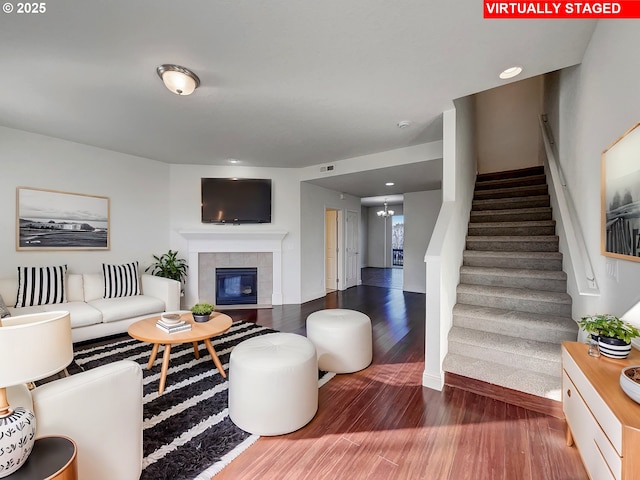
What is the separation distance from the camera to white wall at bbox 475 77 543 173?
16.2ft

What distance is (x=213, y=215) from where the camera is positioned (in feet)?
16.1

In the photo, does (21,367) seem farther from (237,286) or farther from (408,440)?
(237,286)

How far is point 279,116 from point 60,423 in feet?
9.47

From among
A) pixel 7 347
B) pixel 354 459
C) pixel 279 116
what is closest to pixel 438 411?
pixel 354 459

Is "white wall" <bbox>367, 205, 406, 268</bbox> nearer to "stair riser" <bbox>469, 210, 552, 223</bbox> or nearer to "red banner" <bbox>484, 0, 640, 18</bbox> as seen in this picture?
"stair riser" <bbox>469, 210, 552, 223</bbox>

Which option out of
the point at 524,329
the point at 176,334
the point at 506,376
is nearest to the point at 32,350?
the point at 176,334

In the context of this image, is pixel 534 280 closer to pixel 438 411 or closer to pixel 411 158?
pixel 438 411

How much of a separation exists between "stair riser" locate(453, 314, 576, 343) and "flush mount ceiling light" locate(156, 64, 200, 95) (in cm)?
319

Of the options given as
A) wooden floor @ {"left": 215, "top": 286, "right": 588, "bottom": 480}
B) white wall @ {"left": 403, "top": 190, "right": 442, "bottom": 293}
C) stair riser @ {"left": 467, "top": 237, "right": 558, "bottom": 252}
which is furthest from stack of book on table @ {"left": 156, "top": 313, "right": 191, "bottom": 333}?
white wall @ {"left": 403, "top": 190, "right": 442, "bottom": 293}

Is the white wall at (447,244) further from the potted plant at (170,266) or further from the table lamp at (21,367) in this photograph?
the potted plant at (170,266)

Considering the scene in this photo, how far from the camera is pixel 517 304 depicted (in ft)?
8.89

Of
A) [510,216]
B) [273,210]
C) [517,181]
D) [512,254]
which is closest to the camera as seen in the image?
[512,254]

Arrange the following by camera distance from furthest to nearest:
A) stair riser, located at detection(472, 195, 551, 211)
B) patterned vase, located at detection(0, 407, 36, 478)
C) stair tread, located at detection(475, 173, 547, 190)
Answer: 1. stair tread, located at detection(475, 173, 547, 190)
2. stair riser, located at detection(472, 195, 551, 211)
3. patterned vase, located at detection(0, 407, 36, 478)

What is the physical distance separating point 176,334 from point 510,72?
3511 millimetres
